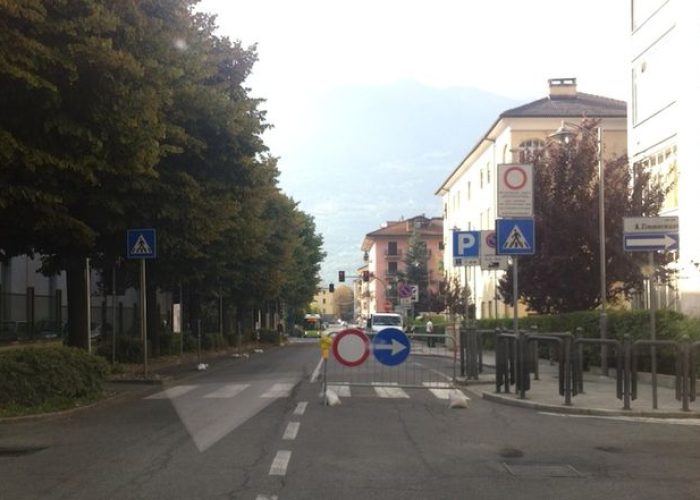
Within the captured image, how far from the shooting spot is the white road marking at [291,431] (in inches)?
401

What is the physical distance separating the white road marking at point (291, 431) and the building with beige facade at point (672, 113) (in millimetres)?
12718

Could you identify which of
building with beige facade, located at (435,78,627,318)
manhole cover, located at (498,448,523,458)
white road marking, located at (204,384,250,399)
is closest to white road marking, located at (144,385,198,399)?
white road marking, located at (204,384,250,399)

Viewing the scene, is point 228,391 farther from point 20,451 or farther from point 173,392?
point 20,451

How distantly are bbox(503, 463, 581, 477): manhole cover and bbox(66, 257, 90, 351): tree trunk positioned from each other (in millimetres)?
13704

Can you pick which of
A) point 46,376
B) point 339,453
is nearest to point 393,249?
point 46,376

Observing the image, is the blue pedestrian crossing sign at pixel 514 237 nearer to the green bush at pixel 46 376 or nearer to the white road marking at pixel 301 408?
the white road marking at pixel 301 408

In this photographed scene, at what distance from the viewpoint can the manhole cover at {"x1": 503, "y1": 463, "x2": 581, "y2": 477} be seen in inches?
316

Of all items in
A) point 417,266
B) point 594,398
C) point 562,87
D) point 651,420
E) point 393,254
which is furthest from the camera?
point 393,254

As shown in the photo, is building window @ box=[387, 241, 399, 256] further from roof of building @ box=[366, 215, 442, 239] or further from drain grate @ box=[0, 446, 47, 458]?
drain grate @ box=[0, 446, 47, 458]

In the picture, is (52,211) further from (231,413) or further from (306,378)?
(306,378)

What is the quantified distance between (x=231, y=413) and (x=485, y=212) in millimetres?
45081

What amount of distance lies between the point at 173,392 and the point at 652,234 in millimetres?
10125

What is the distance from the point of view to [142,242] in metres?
17.8

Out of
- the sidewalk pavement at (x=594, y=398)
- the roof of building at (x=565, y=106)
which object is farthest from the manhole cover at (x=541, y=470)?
the roof of building at (x=565, y=106)
